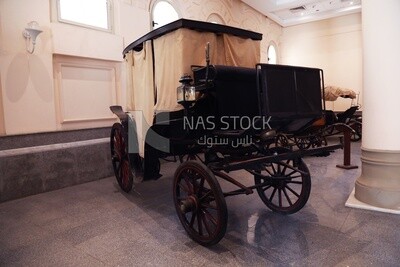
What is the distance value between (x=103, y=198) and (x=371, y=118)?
11.8ft

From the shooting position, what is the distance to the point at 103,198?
391 cm

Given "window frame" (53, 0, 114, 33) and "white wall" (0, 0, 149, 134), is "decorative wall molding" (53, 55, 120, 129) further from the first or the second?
"window frame" (53, 0, 114, 33)

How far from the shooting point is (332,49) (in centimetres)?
1129

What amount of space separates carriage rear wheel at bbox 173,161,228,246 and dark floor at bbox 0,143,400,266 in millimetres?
139

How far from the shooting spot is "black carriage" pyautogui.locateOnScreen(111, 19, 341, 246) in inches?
90.7

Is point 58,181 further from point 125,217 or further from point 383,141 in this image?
point 383,141

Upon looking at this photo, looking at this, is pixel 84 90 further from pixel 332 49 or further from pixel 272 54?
pixel 332 49

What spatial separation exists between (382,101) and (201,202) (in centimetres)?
236

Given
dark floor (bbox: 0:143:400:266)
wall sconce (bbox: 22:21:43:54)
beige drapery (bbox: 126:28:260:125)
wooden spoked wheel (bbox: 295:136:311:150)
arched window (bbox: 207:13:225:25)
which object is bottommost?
dark floor (bbox: 0:143:400:266)

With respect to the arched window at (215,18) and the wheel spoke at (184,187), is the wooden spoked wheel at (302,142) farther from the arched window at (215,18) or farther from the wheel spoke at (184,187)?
the arched window at (215,18)

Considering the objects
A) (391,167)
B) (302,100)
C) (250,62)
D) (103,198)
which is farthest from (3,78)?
(391,167)

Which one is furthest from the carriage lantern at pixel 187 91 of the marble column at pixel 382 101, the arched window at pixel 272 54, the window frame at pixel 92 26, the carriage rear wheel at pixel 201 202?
the arched window at pixel 272 54

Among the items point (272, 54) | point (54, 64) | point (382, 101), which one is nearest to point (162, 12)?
point (54, 64)

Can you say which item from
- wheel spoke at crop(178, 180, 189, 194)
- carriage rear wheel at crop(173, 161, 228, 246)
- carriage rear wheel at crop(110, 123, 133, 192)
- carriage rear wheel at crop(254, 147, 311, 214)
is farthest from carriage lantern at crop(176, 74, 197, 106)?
carriage rear wheel at crop(110, 123, 133, 192)
